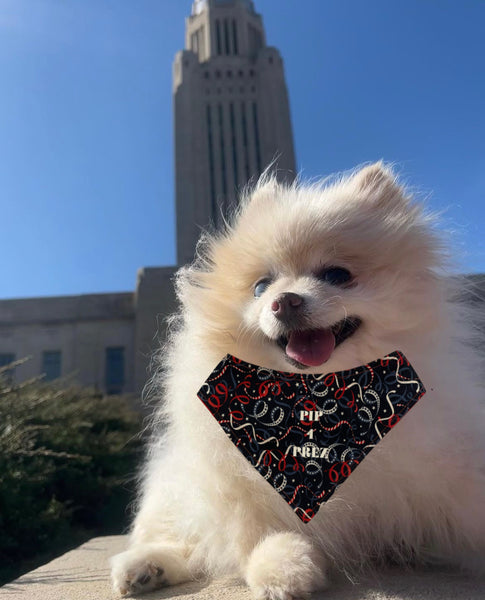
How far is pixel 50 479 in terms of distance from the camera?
456 centimetres

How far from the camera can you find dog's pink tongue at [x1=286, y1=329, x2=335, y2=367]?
1.45m

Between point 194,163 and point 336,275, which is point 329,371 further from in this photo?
point 194,163

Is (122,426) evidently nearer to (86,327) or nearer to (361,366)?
(361,366)

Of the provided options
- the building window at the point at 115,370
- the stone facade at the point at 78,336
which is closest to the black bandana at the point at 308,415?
the stone facade at the point at 78,336

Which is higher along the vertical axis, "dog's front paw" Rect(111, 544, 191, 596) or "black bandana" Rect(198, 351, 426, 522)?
"black bandana" Rect(198, 351, 426, 522)

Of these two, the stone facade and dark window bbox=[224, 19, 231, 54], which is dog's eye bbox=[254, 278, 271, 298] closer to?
the stone facade

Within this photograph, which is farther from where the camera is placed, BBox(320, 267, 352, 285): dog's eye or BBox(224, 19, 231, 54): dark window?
BBox(224, 19, 231, 54): dark window

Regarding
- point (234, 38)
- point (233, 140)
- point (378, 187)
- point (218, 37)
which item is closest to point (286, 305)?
point (378, 187)

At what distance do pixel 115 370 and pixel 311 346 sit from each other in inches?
1169

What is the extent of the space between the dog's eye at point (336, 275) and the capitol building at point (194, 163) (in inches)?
1017

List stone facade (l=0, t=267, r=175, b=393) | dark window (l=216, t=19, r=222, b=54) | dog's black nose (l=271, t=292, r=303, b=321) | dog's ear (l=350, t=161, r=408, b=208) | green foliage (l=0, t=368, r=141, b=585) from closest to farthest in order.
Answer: dog's black nose (l=271, t=292, r=303, b=321)
dog's ear (l=350, t=161, r=408, b=208)
green foliage (l=0, t=368, r=141, b=585)
stone facade (l=0, t=267, r=175, b=393)
dark window (l=216, t=19, r=222, b=54)

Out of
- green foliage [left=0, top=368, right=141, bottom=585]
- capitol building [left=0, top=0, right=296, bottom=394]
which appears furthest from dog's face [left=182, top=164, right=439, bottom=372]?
capitol building [left=0, top=0, right=296, bottom=394]

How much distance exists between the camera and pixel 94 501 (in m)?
5.88

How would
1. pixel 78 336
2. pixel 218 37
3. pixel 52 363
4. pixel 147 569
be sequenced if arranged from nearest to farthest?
1. pixel 147 569
2. pixel 78 336
3. pixel 52 363
4. pixel 218 37
